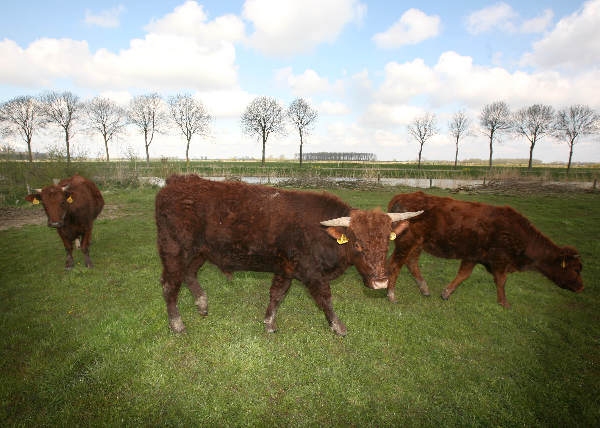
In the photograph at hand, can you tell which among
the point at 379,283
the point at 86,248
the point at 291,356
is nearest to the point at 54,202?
the point at 86,248

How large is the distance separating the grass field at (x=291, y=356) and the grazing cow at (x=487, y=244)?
69 cm

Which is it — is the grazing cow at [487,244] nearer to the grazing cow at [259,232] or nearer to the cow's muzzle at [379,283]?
the grazing cow at [259,232]

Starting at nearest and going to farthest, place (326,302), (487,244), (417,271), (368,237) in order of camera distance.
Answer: (368,237) → (326,302) → (487,244) → (417,271)

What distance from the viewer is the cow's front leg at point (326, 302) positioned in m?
4.65

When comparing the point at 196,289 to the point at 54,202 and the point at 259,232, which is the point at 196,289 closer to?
the point at 259,232

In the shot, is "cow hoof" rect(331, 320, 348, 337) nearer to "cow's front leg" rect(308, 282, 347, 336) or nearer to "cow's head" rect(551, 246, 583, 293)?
"cow's front leg" rect(308, 282, 347, 336)

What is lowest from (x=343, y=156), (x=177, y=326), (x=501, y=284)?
(x=177, y=326)

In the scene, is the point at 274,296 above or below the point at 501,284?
above

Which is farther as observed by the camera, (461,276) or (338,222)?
(461,276)

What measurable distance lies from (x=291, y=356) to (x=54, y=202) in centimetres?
734

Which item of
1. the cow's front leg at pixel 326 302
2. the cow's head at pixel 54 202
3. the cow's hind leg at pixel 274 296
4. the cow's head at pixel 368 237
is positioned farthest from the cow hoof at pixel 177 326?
the cow's head at pixel 54 202

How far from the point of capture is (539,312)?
5719mm

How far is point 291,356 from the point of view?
4297mm

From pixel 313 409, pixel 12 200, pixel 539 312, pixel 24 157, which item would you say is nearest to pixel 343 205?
pixel 313 409
